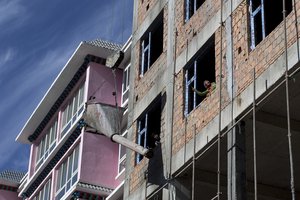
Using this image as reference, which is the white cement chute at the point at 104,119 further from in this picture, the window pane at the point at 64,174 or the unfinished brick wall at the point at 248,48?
the window pane at the point at 64,174

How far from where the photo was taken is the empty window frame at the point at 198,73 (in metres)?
23.2

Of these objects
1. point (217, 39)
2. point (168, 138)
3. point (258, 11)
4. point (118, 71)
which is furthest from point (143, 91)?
point (118, 71)

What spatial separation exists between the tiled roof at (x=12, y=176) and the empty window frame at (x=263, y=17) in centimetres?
3028

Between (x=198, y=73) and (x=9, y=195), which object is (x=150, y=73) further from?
(x=9, y=195)

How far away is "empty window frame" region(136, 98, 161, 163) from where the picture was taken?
2558cm

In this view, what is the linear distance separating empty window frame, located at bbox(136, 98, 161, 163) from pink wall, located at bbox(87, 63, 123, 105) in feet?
34.4

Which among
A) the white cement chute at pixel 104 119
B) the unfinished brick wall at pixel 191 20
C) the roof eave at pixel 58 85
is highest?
the roof eave at pixel 58 85

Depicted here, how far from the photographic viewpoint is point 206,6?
23578 mm

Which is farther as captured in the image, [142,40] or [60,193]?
[60,193]

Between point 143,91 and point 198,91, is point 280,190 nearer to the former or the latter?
point 198,91

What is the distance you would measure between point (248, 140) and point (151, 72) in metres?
5.73

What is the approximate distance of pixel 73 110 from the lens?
1550 inches

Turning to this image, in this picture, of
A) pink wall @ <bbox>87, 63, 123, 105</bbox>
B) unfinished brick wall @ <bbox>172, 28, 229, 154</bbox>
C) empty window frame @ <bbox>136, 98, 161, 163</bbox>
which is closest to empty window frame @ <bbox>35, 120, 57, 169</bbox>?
pink wall @ <bbox>87, 63, 123, 105</bbox>

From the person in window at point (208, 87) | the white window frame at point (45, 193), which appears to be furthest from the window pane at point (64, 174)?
the person in window at point (208, 87)
